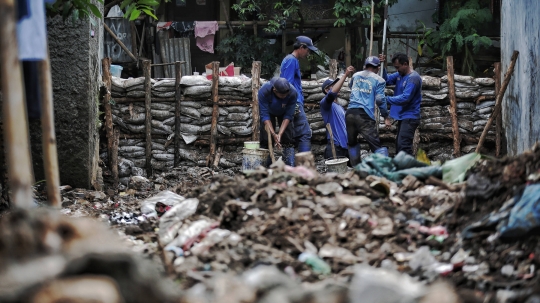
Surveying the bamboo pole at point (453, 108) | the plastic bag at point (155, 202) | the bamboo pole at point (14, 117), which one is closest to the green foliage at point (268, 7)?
the bamboo pole at point (453, 108)

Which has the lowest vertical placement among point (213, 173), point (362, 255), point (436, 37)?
point (213, 173)

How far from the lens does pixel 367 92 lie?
30.1 feet

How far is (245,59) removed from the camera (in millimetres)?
15352

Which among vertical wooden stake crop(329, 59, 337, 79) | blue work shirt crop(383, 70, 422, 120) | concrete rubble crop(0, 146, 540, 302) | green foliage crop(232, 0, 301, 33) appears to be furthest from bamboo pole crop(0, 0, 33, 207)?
green foliage crop(232, 0, 301, 33)

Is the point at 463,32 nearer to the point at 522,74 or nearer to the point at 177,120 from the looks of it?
the point at 522,74

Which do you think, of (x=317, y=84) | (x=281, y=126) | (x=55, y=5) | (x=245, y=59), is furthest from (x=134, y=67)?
(x=55, y=5)

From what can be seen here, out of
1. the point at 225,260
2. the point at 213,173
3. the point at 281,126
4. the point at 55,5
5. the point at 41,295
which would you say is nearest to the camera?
the point at 41,295

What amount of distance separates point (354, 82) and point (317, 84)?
214 centimetres

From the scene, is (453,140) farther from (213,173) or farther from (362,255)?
(362,255)

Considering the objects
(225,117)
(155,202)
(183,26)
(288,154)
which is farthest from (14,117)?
(183,26)

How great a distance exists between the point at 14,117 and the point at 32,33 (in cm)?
83

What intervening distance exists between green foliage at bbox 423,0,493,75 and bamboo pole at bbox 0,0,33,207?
1172 centimetres

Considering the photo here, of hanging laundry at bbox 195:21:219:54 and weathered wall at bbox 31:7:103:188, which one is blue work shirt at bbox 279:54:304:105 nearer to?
weathered wall at bbox 31:7:103:188

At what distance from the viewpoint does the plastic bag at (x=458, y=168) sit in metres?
5.22
